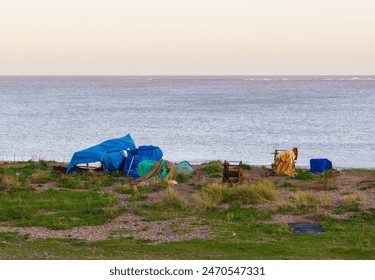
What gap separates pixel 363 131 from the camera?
2680 inches

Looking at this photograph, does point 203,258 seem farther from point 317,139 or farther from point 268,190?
point 317,139

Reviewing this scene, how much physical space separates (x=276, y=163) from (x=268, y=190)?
726cm

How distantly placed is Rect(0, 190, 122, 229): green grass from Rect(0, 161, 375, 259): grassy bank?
31mm

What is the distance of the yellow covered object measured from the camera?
29.1m

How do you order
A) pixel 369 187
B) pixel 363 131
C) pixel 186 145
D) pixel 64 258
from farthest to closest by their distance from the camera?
pixel 363 131 < pixel 186 145 < pixel 369 187 < pixel 64 258

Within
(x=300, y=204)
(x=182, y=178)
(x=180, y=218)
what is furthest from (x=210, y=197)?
(x=182, y=178)

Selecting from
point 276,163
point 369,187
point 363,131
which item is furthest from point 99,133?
point 369,187

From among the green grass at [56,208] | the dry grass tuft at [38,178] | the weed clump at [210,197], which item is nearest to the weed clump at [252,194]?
the weed clump at [210,197]

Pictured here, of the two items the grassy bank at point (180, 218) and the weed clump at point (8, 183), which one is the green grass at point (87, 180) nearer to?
the grassy bank at point (180, 218)

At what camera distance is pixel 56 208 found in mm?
21094

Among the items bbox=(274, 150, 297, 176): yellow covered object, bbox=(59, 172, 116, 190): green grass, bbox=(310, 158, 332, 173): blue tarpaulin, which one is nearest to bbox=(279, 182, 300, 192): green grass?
bbox=(274, 150, 297, 176): yellow covered object

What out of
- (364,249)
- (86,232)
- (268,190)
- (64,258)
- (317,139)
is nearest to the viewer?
(64,258)

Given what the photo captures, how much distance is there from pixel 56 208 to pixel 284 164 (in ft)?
38.8

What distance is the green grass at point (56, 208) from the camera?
62.2ft
